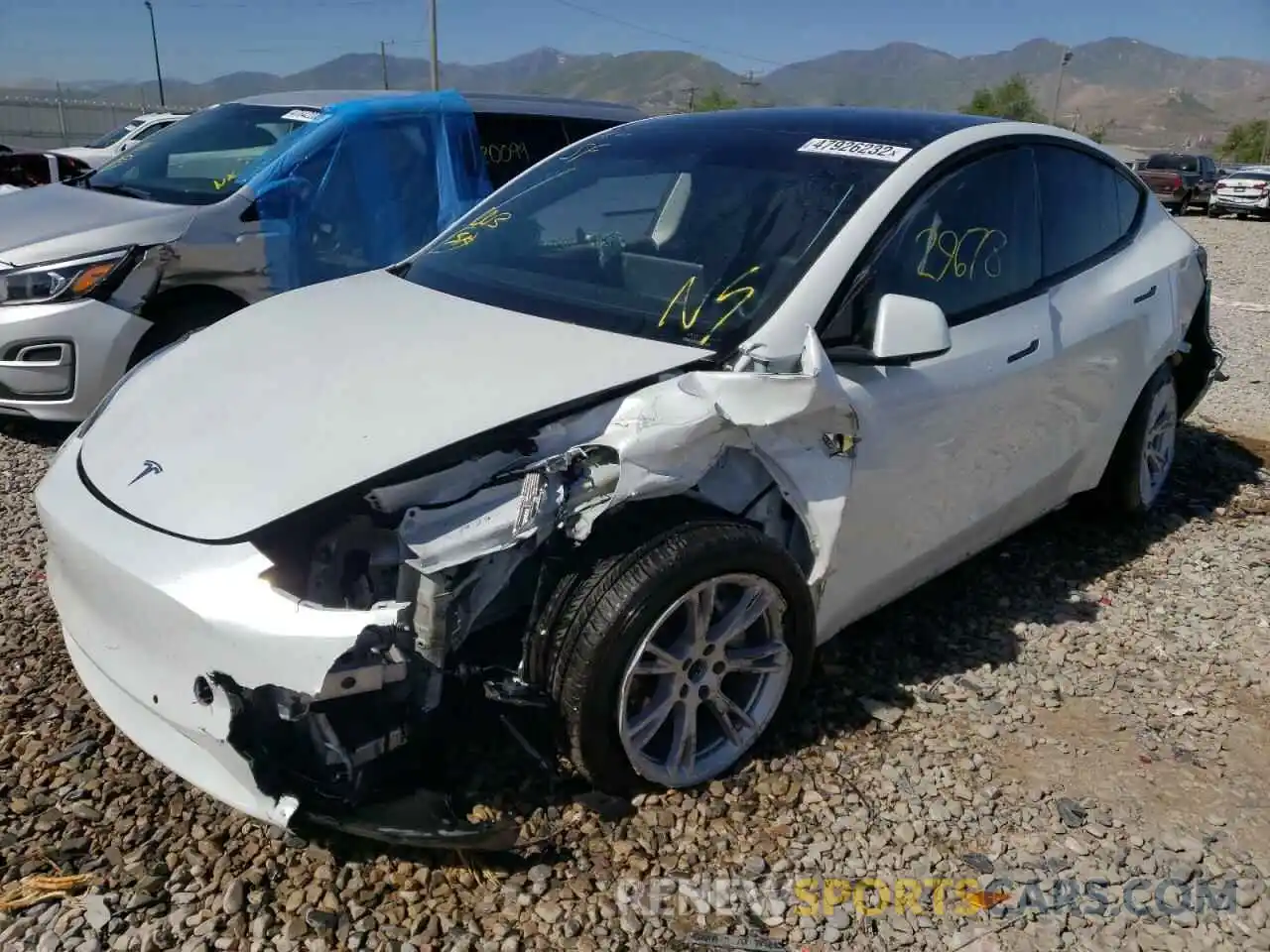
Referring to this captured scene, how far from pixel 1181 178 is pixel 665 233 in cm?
2780

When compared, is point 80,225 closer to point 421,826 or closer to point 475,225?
point 475,225

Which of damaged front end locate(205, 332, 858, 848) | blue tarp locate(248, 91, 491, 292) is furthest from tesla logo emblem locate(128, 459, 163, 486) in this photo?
blue tarp locate(248, 91, 491, 292)

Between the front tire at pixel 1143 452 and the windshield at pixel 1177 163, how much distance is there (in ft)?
85.6

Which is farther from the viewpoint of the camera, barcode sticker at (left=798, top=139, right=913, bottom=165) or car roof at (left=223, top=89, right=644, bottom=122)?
car roof at (left=223, top=89, right=644, bottom=122)

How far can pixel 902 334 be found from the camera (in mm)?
2727

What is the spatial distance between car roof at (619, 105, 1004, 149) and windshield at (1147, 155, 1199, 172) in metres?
27.2

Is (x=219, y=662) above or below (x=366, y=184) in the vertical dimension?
below

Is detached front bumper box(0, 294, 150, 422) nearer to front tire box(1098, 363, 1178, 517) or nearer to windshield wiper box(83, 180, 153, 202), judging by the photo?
windshield wiper box(83, 180, 153, 202)

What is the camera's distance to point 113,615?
235 cm

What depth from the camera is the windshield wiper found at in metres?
5.66

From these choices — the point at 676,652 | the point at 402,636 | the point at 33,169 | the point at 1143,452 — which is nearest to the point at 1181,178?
the point at 33,169

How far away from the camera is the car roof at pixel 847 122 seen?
10.8 feet

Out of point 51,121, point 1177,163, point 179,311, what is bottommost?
point 51,121

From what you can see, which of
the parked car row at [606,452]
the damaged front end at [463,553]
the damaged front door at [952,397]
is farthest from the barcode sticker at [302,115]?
the damaged front end at [463,553]
